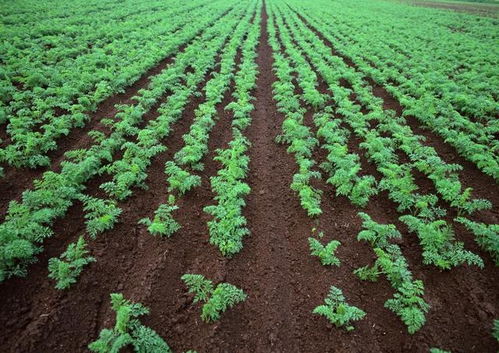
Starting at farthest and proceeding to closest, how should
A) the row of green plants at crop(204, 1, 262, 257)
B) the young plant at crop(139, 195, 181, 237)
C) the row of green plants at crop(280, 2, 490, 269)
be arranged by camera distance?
the row of green plants at crop(204, 1, 262, 257) < the young plant at crop(139, 195, 181, 237) < the row of green plants at crop(280, 2, 490, 269)

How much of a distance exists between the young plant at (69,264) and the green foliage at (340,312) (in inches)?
191

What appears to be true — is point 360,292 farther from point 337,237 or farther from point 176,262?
point 176,262

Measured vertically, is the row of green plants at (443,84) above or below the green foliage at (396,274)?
above

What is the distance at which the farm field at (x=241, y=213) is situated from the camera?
223 inches

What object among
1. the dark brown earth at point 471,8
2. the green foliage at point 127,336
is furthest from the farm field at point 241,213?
the dark brown earth at point 471,8

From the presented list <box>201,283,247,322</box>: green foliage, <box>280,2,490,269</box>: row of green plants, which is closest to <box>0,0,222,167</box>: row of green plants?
<box>201,283,247,322</box>: green foliage

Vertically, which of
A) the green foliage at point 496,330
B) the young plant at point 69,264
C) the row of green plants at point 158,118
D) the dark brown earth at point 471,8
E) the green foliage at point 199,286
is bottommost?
the green foliage at point 496,330

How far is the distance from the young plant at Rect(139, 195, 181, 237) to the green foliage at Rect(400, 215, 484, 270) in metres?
5.69

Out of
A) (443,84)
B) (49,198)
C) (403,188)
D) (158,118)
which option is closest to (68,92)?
(158,118)

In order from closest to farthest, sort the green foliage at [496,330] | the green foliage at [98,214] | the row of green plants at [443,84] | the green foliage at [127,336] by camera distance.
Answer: the green foliage at [127,336]
the green foliage at [496,330]
the green foliage at [98,214]
the row of green plants at [443,84]

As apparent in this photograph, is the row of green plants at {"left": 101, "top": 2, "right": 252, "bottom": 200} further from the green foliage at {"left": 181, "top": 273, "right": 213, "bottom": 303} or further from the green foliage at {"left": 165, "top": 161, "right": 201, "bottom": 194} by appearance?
the green foliage at {"left": 181, "top": 273, "right": 213, "bottom": 303}

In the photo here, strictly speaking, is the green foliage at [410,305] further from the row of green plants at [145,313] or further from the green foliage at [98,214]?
the green foliage at [98,214]

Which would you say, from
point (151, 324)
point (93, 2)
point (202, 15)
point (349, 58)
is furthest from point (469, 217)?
point (93, 2)

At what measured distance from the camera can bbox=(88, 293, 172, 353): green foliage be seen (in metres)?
4.83
